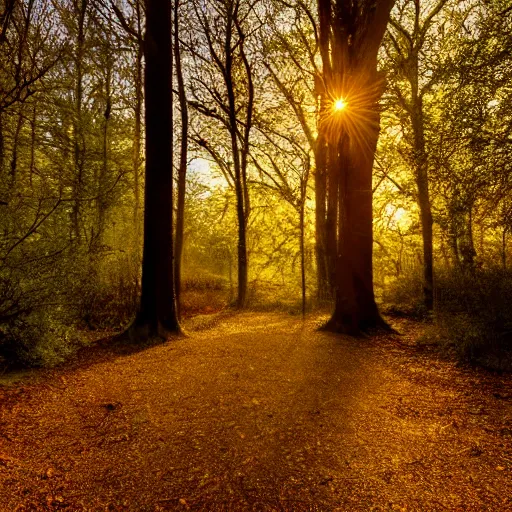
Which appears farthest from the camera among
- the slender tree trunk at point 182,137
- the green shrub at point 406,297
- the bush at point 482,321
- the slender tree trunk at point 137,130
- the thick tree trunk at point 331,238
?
the slender tree trunk at point 137,130

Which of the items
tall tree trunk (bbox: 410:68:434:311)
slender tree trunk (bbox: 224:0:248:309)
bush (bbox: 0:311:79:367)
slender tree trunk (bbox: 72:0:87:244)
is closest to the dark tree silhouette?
tall tree trunk (bbox: 410:68:434:311)

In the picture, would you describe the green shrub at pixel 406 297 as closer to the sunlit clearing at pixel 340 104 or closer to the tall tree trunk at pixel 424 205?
the tall tree trunk at pixel 424 205

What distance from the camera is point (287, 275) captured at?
16344 millimetres

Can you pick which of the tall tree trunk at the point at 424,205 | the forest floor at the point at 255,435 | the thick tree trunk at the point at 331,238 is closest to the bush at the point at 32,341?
the forest floor at the point at 255,435

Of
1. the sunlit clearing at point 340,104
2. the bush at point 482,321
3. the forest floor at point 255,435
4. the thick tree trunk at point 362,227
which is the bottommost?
the forest floor at point 255,435

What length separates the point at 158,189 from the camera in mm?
7242

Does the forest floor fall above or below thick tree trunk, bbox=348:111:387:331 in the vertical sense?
below

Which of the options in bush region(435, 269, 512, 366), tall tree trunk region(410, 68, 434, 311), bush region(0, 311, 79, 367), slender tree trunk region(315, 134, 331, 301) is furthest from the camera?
slender tree trunk region(315, 134, 331, 301)

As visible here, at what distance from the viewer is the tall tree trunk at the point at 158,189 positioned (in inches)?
281

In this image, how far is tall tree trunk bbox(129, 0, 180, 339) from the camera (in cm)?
715

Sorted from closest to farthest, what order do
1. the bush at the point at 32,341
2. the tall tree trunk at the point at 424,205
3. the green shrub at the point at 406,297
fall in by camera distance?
the bush at the point at 32,341 < the green shrub at the point at 406,297 < the tall tree trunk at the point at 424,205

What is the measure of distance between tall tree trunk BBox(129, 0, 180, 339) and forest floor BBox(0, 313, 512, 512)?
1369 mm

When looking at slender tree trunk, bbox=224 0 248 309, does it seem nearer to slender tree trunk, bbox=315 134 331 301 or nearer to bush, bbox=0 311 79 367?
slender tree trunk, bbox=315 134 331 301

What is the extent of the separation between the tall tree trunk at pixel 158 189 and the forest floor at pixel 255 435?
1.37 m
